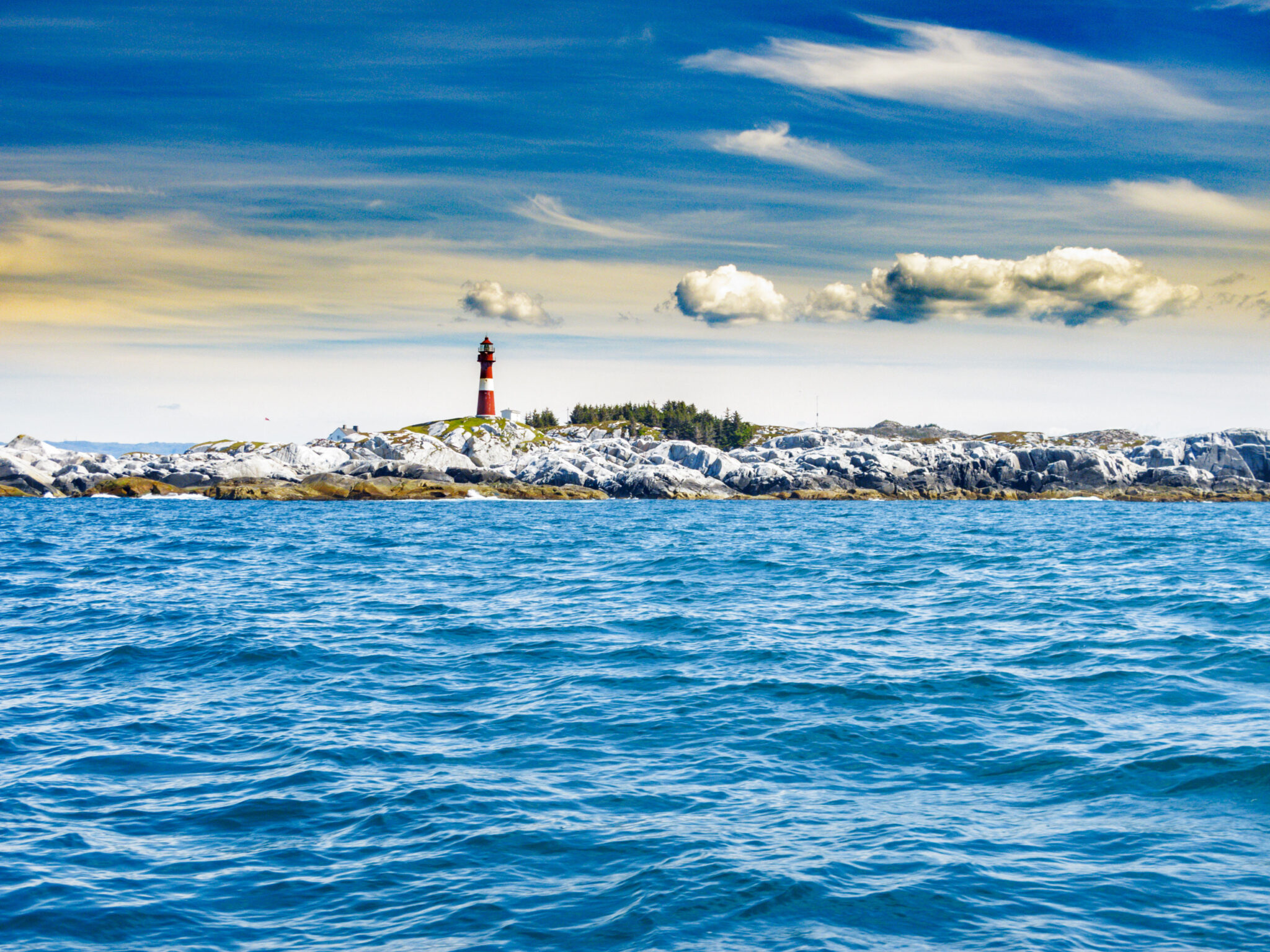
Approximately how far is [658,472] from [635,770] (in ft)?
359

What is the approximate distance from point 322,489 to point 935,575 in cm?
9304

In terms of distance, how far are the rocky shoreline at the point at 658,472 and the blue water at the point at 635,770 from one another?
9218 cm

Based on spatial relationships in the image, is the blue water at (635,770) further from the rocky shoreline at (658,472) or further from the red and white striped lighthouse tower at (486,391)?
the red and white striped lighthouse tower at (486,391)

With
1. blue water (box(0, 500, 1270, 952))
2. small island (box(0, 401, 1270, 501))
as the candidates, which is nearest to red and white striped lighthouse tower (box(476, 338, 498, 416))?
small island (box(0, 401, 1270, 501))

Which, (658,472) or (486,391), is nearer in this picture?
(658,472)

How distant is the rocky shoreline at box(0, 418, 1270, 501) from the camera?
110 meters

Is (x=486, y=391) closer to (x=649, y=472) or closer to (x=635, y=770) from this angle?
(x=649, y=472)

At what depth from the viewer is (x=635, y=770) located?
35.7ft

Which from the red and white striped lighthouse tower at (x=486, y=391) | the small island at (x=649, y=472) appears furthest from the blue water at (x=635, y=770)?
the red and white striped lighthouse tower at (x=486, y=391)

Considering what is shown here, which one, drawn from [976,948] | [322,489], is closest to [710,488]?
[322,489]

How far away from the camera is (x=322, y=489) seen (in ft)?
361

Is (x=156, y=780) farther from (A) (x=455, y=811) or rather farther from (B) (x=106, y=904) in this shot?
(A) (x=455, y=811)

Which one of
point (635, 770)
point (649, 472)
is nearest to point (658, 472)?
point (649, 472)

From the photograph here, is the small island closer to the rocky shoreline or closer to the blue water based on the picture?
the rocky shoreline
